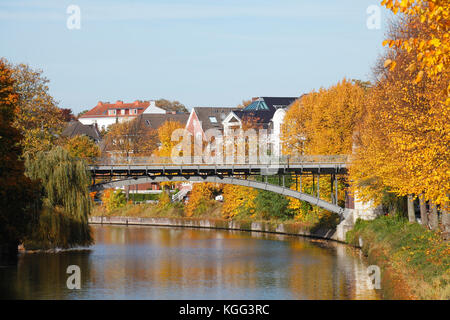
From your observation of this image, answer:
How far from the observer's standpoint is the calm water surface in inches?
1273

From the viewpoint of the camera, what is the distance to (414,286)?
25250 millimetres

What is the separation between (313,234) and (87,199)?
2041cm

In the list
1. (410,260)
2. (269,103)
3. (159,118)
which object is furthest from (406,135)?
(159,118)

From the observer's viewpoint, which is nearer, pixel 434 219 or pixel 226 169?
pixel 434 219

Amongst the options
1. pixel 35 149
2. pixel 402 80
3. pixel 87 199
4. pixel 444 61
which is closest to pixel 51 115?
pixel 35 149

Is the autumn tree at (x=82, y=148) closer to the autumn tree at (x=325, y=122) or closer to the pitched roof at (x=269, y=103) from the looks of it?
the pitched roof at (x=269, y=103)

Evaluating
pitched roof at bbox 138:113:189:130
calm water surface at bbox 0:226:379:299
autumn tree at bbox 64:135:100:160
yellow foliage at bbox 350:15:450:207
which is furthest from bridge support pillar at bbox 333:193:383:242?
pitched roof at bbox 138:113:189:130

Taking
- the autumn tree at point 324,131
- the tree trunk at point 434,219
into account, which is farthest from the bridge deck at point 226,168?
the tree trunk at point 434,219

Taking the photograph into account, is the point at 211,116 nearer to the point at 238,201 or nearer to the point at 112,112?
the point at 238,201

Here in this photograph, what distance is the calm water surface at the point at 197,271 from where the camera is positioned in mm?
32344

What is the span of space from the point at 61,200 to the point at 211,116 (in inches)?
2194

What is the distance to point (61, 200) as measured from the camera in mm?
48062

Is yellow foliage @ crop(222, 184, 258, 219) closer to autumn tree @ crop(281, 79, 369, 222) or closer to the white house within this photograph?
autumn tree @ crop(281, 79, 369, 222)

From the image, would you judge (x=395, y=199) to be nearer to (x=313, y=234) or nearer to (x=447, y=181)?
(x=313, y=234)
